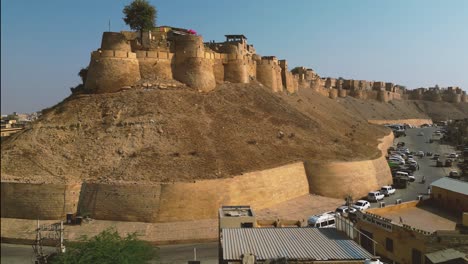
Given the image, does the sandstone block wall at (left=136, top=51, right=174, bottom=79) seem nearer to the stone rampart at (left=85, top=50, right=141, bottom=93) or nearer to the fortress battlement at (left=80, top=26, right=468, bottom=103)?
the fortress battlement at (left=80, top=26, right=468, bottom=103)

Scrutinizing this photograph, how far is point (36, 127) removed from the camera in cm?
2966

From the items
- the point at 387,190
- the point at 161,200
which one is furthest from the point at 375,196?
the point at 161,200

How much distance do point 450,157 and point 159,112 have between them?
33312 mm

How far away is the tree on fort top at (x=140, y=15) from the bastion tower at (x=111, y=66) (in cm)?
396

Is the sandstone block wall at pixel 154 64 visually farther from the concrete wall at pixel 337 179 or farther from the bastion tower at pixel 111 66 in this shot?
the concrete wall at pixel 337 179

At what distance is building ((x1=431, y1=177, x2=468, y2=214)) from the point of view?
1811 centimetres

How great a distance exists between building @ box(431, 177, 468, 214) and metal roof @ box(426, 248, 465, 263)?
5047mm

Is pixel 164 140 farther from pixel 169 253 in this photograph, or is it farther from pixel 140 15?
pixel 140 15

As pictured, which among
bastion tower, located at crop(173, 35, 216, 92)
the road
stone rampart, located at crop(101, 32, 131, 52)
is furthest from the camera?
bastion tower, located at crop(173, 35, 216, 92)

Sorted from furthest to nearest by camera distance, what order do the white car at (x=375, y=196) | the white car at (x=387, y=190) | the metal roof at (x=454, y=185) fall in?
the white car at (x=387, y=190), the white car at (x=375, y=196), the metal roof at (x=454, y=185)

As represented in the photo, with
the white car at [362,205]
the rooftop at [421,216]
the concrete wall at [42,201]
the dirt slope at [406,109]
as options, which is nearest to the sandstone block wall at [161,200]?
the concrete wall at [42,201]

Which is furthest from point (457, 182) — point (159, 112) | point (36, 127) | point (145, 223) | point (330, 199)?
point (36, 127)


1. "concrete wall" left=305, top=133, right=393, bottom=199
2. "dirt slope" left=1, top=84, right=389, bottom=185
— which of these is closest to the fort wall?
"dirt slope" left=1, top=84, right=389, bottom=185

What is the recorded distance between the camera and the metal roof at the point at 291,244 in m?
11.4
